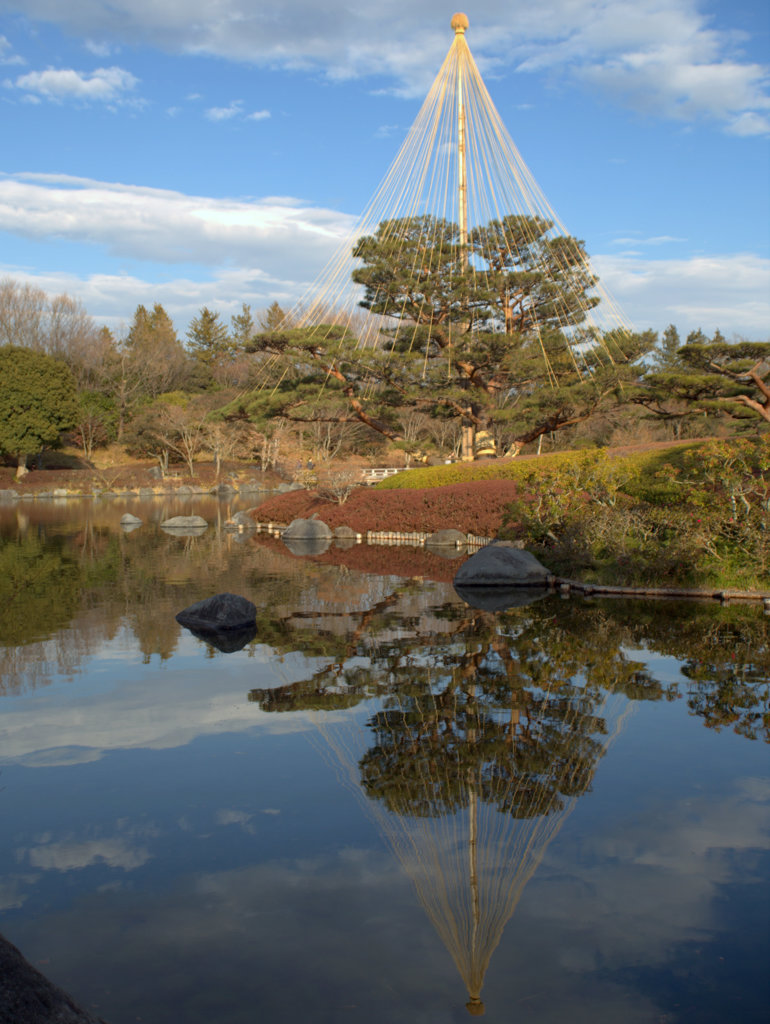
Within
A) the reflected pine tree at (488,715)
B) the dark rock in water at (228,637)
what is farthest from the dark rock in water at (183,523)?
the reflected pine tree at (488,715)

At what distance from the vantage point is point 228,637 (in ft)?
31.6

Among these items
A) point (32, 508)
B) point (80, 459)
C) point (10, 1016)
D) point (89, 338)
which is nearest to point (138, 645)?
point (10, 1016)

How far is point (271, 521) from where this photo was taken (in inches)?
942

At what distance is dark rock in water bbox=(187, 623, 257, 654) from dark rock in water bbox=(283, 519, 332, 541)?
1041 centimetres

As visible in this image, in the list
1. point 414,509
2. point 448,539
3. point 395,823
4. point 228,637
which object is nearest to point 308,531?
point 414,509

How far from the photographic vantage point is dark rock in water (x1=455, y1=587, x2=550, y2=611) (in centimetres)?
1130

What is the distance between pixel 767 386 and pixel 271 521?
13733 millimetres

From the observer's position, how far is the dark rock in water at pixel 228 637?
9.14m

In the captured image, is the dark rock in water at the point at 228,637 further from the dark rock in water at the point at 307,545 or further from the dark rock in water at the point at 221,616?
the dark rock in water at the point at 307,545

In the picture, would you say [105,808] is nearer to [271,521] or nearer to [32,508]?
[271,521]

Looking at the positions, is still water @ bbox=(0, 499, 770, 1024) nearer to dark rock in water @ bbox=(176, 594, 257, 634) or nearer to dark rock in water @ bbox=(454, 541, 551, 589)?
dark rock in water @ bbox=(176, 594, 257, 634)

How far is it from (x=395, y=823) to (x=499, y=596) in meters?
7.61

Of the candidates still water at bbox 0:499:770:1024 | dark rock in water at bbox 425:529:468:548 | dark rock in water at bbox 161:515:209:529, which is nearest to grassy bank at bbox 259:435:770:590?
dark rock in water at bbox 425:529:468:548

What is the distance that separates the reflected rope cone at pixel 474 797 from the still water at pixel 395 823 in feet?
0.06
